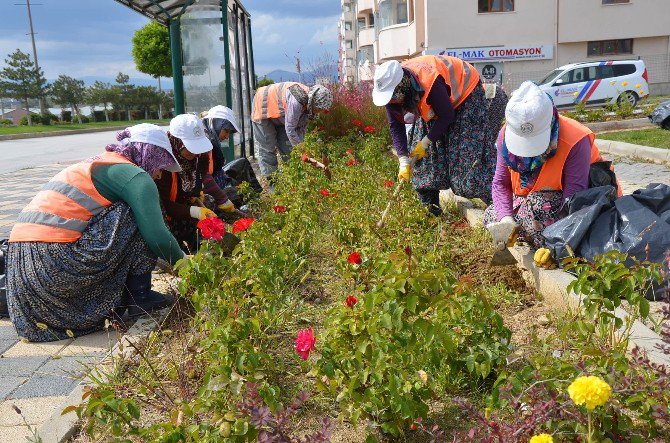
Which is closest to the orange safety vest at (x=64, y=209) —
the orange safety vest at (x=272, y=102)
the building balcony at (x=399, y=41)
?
the orange safety vest at (x=272, y=102)

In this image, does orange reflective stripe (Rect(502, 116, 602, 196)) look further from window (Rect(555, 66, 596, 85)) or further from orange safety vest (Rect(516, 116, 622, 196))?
window (Rect(555, 66, 596, 85))

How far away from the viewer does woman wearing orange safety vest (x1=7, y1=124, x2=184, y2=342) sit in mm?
3102

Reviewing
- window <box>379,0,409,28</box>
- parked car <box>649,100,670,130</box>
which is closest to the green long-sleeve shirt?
parked car <box>649,100,670,130</box>

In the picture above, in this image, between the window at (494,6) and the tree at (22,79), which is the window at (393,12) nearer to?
the window at (494,6)

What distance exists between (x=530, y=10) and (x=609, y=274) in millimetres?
24771

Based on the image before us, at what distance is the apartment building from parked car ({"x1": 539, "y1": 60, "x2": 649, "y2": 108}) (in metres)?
6.12

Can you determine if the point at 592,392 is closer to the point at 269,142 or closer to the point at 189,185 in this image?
the point at 189,185

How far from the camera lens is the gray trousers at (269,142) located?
6949 mm

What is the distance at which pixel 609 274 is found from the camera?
73.2 inches

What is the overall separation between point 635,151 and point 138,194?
6.84 metres

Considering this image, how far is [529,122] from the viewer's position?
10.1 ft

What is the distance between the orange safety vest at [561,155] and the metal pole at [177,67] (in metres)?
5.25

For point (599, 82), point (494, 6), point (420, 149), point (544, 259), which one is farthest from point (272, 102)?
point (494, 6)

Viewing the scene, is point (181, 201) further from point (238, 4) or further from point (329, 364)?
point (238, 4)
